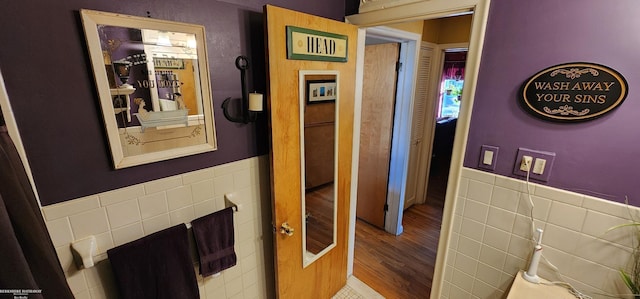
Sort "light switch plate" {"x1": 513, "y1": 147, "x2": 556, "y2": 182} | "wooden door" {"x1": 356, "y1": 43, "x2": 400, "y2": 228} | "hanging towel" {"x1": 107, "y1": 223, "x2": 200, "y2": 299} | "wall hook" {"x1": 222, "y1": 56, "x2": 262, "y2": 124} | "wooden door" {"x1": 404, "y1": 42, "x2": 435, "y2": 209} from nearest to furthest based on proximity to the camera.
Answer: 1. "hanging towel" {"x1": 107, "y1": 223, "x2": 200, "y2": 299}
2. "light switch plate" {"x1": 513, "y1": 147, "x2": 556, "y2": 182}
3. "wall hook" {"x1": 222, "y1": 56, "x2": 262, "y2": 124}
4. "wooden door" {"x1": 356, "y1": 43, "x2": 400, "y2": 228}
5. "wooden door" {"x1": 404, "y1": 42, "x2": 435, "y2": 209}

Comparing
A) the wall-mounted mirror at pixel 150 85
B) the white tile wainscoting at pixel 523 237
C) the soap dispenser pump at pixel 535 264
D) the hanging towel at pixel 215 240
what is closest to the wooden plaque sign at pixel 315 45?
the wall-mounted mirror at pixel 150 85

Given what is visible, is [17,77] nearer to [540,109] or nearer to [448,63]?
[540,109]

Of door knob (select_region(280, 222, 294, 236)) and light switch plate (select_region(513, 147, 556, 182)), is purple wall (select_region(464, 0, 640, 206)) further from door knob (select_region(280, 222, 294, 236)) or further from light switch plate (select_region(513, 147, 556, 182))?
door knob (select_region(280, 222, 294, 236))

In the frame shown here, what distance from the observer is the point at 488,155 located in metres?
1.32

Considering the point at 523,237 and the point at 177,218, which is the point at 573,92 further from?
the point at 177,218

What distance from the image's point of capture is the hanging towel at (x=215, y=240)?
1.26 metres

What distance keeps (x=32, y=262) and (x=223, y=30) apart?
3.50 feet

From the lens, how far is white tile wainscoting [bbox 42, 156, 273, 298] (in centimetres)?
97

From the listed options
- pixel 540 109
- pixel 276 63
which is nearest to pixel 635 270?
pixel 540 109

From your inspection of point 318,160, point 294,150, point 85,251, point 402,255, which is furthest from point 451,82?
point 85,251

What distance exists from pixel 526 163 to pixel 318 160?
1.16 meters

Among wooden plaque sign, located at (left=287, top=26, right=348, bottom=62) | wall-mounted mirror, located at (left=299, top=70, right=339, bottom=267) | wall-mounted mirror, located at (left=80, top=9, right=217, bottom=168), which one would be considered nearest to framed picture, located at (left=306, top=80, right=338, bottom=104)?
wall-mounted mirror, located at (left=299, top=70, right=339, bottom=267)

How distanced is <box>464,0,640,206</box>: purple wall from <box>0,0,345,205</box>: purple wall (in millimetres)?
1307

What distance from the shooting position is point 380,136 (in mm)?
2773
